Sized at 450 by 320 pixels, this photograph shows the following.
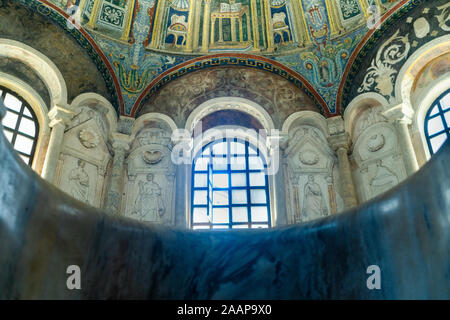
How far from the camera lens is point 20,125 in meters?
9.28

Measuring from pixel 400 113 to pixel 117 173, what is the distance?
5.96 m

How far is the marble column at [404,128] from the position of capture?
28.8 feet

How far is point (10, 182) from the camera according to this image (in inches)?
86.7

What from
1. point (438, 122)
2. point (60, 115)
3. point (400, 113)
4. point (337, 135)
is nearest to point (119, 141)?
point (60, 115)

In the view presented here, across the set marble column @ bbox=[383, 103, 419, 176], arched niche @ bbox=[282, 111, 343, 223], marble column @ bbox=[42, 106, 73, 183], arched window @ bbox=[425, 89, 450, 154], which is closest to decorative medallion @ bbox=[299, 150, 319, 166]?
arched niche @ bbox=[282, 111, 343, 223]

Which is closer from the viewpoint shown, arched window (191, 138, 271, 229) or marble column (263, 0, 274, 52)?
arched window (191, 138, 271, 229)

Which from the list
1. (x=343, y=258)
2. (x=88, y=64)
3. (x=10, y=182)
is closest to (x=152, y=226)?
(x=10, y=182)

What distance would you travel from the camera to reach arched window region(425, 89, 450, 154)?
9062 mm

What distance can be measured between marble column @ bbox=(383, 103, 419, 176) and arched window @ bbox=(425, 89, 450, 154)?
42cm

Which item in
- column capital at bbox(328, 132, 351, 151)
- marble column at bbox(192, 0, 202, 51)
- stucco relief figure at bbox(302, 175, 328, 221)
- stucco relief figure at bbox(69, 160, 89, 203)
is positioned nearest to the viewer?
stucco relief figure at bbox(69, 160, 89, 203)

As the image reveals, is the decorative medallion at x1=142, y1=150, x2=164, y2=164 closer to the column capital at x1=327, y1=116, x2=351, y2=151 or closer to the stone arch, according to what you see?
the stone arch

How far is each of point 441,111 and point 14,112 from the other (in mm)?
8701

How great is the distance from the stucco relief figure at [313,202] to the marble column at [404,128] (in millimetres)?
1776

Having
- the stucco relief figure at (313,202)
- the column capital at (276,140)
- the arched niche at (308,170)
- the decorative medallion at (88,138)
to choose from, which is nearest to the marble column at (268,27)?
the arched niche at (308,170)
